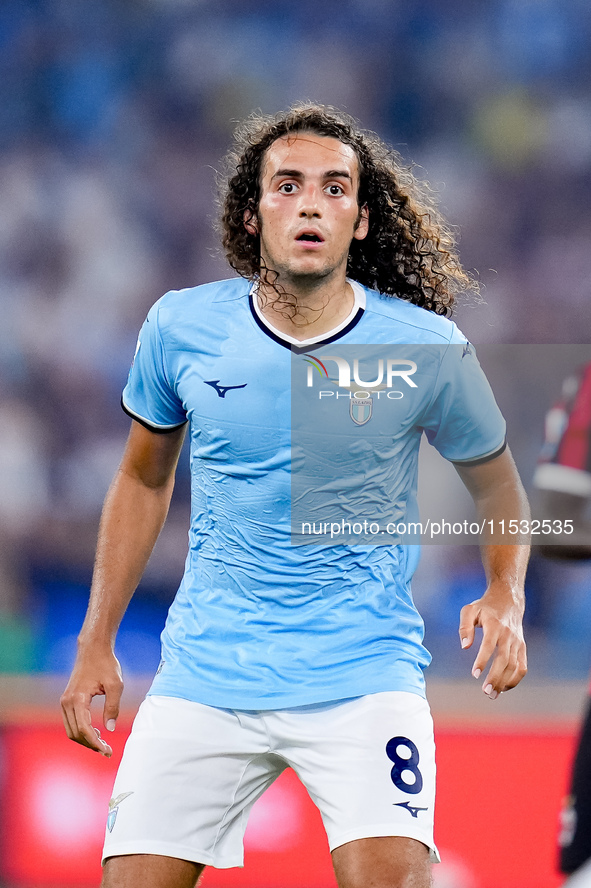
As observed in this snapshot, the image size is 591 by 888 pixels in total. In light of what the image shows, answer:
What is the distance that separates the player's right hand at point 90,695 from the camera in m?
2.09

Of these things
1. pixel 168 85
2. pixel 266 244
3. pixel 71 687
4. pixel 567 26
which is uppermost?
pixel 567 26

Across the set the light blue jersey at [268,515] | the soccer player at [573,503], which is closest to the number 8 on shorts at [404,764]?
the light blue jersey at [268,515]

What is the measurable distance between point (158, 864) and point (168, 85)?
13.9 feet

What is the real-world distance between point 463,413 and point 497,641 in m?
0.53

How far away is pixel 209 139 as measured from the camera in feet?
17.2

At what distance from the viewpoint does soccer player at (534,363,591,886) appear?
2.32 m

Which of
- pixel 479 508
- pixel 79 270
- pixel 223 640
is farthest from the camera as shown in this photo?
pixel 79 270

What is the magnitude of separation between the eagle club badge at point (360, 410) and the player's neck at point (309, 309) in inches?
7.0

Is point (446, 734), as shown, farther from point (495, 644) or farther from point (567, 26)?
point (567, 26)

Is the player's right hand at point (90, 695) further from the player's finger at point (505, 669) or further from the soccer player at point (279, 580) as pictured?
the player's finger at point (505, 669)

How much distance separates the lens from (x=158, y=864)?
1.91m

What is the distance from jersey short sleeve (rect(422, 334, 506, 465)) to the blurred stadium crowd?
2.78m

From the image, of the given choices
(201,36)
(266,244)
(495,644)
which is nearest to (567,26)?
(201,36)

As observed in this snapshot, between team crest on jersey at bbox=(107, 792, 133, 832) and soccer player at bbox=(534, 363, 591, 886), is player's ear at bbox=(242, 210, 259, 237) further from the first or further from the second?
team crest on jersey at bbox=(107, 792, 133, 832)
